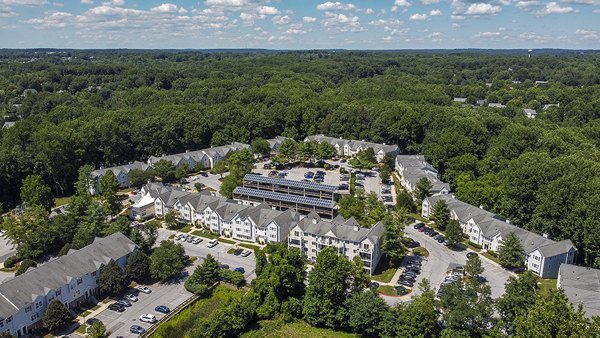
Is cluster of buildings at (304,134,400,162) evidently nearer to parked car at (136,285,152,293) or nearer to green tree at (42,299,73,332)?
parked car at (136,285,152,293)

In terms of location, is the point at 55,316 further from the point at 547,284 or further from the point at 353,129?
the point at 353,129

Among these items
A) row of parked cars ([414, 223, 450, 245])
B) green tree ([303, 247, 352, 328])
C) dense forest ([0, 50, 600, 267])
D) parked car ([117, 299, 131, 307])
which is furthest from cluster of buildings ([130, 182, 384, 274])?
dense forest ([0, 50, 600, 267])

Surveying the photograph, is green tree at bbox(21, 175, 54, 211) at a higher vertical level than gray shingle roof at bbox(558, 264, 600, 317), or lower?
higher

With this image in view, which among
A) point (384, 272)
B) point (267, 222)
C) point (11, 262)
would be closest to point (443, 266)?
point (384, 272)

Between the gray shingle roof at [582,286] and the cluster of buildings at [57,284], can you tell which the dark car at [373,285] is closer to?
the gray shingle roof at [582,286]

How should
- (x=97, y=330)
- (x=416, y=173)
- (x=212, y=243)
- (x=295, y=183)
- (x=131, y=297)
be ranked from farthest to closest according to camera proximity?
(x=416, y=173)
(x=295, y=183)
(x=212, y=243)
(x=131, y=297)
(x=97, y=330)

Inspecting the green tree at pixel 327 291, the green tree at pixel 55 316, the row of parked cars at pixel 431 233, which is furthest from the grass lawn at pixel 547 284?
the green tree at pixel 55 316

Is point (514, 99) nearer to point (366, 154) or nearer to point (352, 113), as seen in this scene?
point (352, 113)
